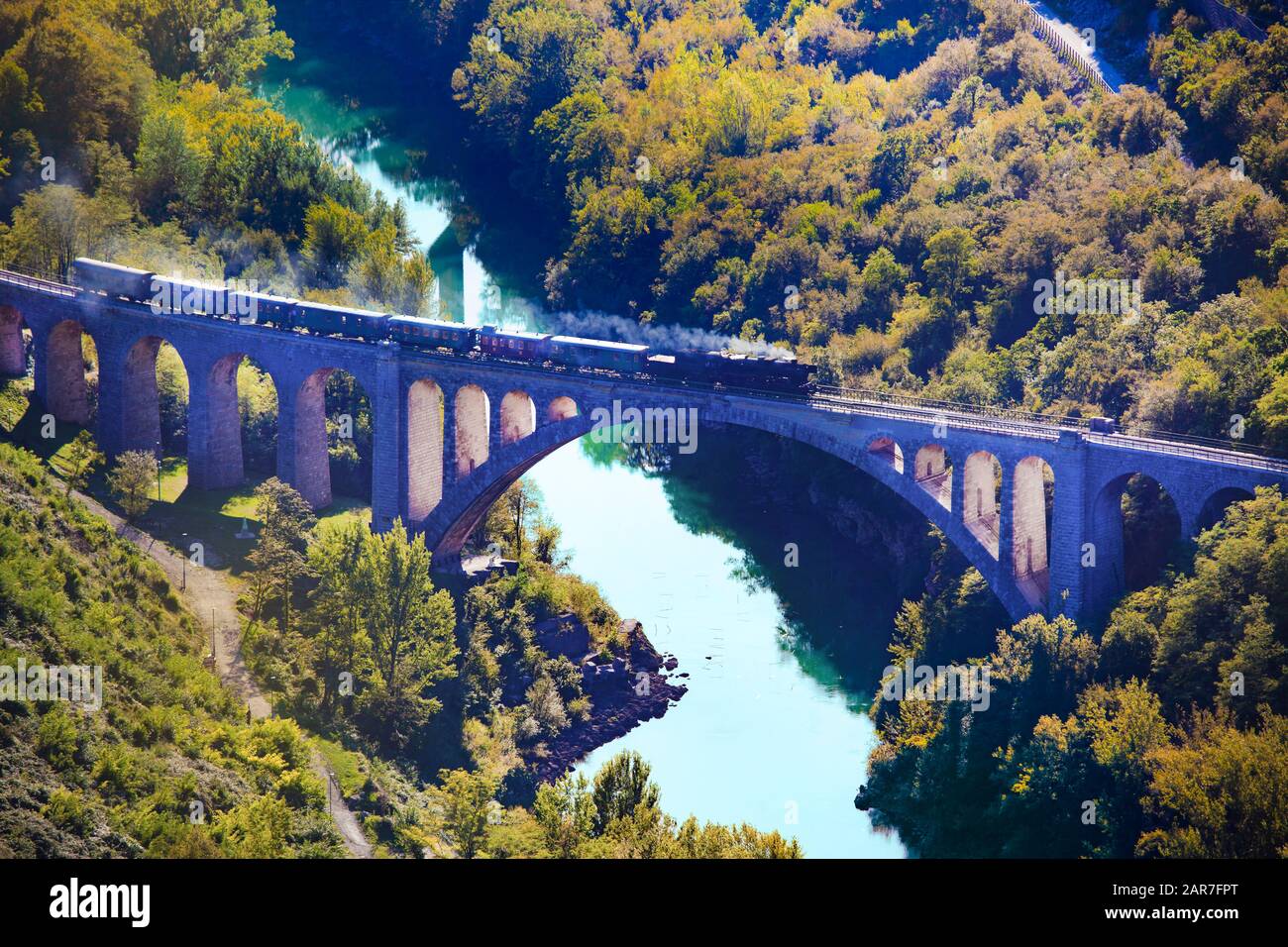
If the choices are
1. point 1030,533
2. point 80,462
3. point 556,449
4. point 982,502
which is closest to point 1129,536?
point 1030,533

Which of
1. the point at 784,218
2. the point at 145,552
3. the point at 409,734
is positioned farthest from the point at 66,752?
the point at 784,218

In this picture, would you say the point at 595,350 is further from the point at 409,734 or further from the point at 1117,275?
the point at 1117,275

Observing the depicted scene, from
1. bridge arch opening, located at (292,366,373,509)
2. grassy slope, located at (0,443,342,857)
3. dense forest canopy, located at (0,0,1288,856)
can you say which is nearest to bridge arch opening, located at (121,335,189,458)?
dense forest canopy, located at (0,0,1288,856)

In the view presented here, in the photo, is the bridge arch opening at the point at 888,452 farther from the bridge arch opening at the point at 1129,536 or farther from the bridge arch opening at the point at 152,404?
the bridge arch opening at the point at 152,404

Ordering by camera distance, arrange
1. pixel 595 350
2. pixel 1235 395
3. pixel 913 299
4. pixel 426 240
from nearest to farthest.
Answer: pixel 1235 395 < pixel 595 350 < pixel 913 299 < pixel 426 240

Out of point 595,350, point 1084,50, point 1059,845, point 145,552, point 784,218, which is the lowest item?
point 1059,845

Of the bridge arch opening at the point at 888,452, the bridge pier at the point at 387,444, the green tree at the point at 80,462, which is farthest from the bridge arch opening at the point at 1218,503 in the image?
the green tree at the point at 80,462
